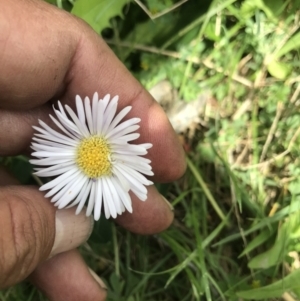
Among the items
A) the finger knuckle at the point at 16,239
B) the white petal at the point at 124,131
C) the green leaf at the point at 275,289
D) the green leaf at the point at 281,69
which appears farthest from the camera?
the green leaf at the point at 281,69

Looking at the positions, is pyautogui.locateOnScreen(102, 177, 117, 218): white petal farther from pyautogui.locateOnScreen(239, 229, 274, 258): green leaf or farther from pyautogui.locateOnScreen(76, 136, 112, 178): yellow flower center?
pyautogui.locateOnScreen(239, 229, 274, 258): green leaf

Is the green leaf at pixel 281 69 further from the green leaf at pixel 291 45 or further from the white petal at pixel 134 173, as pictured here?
the white petal at pixel 134 173

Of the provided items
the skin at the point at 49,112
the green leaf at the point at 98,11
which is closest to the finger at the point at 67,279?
the skin at the point at 49,112

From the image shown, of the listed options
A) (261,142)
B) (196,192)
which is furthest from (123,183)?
(261,142)

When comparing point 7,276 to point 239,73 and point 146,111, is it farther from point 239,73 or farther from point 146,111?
point 239,73

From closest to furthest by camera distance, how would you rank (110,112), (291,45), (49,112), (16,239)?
(16,239) → (110,112) → (49,112) → (291,45)

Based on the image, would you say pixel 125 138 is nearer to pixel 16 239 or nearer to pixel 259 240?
pixel 16 239

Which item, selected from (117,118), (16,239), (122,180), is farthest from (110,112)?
(16,239)
